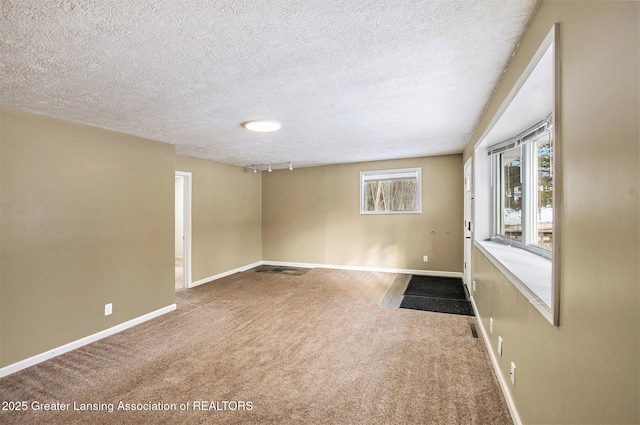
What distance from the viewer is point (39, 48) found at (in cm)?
168

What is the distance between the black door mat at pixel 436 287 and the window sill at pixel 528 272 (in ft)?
6.04

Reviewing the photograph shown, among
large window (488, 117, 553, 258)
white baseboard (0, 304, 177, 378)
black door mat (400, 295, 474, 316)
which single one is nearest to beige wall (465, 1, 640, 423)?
large window (488, 117, 553, 258)

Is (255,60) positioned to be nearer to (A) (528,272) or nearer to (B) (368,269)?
(A) (528,272)

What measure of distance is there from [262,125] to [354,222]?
11.8ft

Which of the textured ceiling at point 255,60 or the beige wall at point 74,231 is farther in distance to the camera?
the beige wall at point 74,231

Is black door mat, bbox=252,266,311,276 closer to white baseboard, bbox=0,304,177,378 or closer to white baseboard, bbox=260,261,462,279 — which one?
white baseboard, bbox=260,261,462,279

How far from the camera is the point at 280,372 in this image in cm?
248

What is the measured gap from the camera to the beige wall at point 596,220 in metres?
0.75

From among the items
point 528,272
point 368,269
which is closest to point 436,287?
point 368,269

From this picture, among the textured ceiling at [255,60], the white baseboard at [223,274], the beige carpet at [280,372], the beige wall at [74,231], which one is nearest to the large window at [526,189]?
the textured ceiling at [255,60]

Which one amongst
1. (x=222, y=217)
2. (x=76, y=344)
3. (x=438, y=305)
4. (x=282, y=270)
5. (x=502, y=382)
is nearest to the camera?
(x=502, y=382)

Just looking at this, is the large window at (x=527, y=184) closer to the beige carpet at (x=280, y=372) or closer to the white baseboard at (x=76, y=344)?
the beige carpet at (x=280, y=372)

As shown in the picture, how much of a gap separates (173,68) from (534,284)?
8.23 ft

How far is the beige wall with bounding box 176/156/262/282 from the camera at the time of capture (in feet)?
17.5
